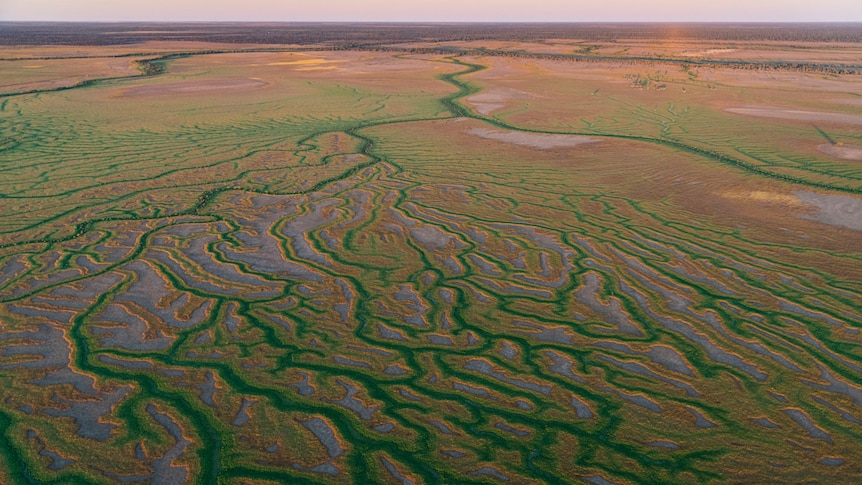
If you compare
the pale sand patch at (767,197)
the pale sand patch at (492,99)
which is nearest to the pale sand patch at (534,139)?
the pale sand patch at (492,99)

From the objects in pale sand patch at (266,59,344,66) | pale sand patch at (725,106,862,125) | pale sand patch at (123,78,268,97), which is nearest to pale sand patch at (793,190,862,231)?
pale sand patch at (725,106,862,125)

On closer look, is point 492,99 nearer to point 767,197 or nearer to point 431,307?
point 767,197

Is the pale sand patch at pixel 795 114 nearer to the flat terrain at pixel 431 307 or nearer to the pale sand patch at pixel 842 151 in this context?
the flat terrain at pixel 431 307

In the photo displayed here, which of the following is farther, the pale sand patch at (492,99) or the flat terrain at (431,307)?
the pale sand patch at (492,99)

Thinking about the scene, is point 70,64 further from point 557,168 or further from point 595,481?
point 595,481

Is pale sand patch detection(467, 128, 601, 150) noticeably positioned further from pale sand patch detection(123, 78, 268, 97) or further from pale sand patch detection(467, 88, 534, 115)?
pale sand patch detection(123, 78, 268, 97)
